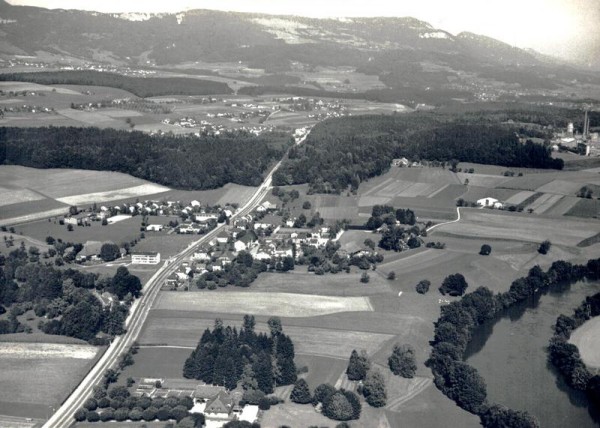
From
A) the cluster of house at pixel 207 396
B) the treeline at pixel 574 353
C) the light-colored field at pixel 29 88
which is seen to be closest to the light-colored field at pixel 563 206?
the treeline at pixel 574 353

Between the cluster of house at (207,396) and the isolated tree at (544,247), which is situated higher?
the isolated tree at (544,247)

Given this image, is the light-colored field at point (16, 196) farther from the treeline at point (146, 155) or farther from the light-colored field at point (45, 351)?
the light-colored field at point (45, 351)

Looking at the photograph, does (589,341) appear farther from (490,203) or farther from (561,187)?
(561,187)

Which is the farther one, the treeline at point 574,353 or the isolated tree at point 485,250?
the isolated tree at point 485,250

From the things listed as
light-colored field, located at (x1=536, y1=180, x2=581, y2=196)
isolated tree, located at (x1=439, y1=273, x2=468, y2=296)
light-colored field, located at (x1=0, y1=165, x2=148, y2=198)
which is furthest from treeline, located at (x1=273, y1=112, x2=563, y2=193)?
isolated tree, located at (x1=439, y1=273, x2=468, y2=296)

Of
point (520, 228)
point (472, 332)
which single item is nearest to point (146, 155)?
point (520, 228)
